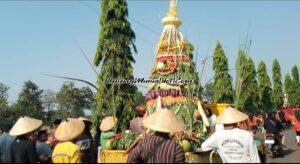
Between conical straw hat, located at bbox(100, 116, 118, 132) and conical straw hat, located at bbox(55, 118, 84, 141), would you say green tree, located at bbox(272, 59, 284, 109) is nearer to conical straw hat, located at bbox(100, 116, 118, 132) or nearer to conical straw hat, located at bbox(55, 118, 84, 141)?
conical straw hat, located at bbox(100, 116, 118, 132)

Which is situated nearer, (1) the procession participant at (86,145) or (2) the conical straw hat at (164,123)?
(2) the conical straw hat at (164,123)

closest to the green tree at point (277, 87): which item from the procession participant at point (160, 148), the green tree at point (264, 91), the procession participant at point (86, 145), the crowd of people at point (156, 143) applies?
the green tree at point (264, 91)

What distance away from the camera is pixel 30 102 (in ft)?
197

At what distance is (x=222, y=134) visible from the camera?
573 cm

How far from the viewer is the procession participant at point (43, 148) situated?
6.62 meters

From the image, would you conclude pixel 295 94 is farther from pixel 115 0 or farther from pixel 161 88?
pixel 161 88

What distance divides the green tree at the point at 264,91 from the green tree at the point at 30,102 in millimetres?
Answer: 31778

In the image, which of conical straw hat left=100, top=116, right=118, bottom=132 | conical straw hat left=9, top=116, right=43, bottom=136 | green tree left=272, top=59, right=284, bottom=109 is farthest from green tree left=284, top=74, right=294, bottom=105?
conical straw hat left=9, top=116, right=43, bottom=136

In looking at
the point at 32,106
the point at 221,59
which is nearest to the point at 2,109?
the point at 32,106

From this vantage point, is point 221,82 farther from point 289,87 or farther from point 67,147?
point 289,87

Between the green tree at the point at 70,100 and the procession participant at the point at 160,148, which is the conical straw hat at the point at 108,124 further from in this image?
the green tree at the point at 70,100

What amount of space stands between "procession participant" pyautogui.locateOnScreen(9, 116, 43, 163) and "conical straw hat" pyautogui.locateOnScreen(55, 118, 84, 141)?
61 cm

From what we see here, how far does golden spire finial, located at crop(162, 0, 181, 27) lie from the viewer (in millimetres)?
11852

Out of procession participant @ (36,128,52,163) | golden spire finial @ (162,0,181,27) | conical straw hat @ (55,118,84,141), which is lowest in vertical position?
procession participant @ (36,128,52,163)
